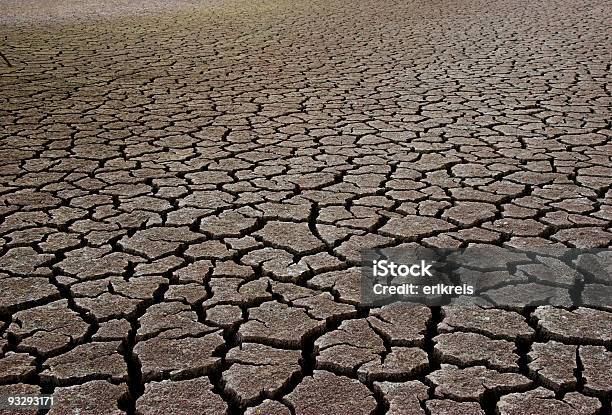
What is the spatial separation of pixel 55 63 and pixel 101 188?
13.3ft

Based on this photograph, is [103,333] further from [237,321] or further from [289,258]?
[289,258]

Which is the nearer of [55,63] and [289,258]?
[289,258]

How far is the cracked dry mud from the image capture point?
7.06 feet

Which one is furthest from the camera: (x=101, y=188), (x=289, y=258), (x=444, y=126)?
(x=444, y=126)

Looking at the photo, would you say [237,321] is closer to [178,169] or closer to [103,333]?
[103,333]

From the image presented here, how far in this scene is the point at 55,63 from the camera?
24.1 feet

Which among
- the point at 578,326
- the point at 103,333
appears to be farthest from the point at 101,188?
the point at 578,326

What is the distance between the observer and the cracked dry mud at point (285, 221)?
7.06 ft

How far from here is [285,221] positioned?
10.9ft

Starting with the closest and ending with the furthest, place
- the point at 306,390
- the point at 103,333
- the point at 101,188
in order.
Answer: the point at 306,390, the point at 103,333, the point at 101,188

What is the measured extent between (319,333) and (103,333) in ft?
2.31

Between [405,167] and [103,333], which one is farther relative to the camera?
[405,167]

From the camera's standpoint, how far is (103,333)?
239 centimetres

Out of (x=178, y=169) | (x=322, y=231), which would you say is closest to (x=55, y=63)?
(x=178, y=169)
